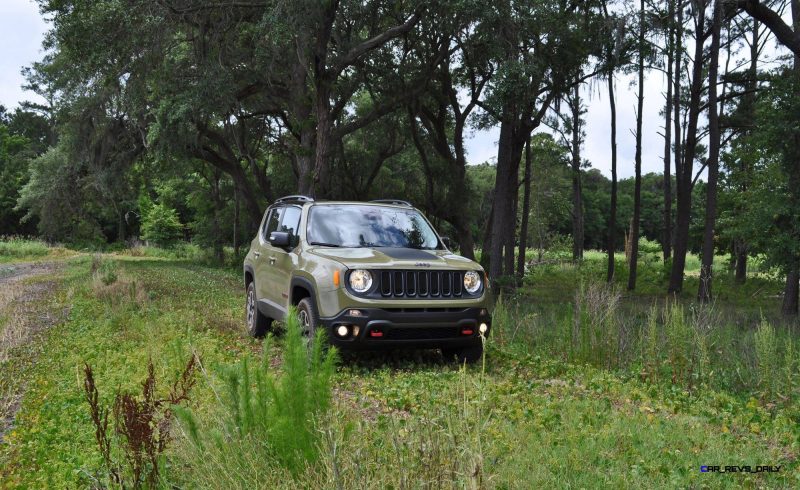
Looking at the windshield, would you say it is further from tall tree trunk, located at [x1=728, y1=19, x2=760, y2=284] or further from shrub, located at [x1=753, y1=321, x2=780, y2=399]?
tall tree trunk, located at [x1=728, y1=19, x2=760, y2=284]

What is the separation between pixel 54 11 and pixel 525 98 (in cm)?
1243

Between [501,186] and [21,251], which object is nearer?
[501,186]

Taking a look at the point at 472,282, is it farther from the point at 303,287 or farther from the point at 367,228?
the point at 303,287

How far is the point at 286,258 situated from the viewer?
834 centimetres

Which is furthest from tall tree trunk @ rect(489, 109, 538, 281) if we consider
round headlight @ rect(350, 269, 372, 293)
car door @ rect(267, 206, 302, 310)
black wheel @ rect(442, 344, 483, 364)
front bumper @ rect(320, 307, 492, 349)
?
round headlight @ rect(350, 269, 372, 293)

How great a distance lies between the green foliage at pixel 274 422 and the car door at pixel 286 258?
4303mm

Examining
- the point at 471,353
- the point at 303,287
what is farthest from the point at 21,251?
the point at 471,353

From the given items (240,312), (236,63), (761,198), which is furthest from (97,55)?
(761,198)

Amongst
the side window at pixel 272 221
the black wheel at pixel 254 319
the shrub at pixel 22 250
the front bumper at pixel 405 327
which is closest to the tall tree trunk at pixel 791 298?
the front bumper at pixel 405 327

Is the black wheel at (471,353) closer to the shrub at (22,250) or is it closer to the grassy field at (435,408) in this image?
the grassy field at (435,408)

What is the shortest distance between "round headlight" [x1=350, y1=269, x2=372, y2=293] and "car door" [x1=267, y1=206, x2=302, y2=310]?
1211mm

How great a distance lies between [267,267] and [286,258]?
990 mm

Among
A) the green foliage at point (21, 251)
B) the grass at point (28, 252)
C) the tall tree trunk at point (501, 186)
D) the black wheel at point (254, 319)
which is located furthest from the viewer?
the green foliage at point (21, 251)

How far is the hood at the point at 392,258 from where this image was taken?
7086 millimetres
